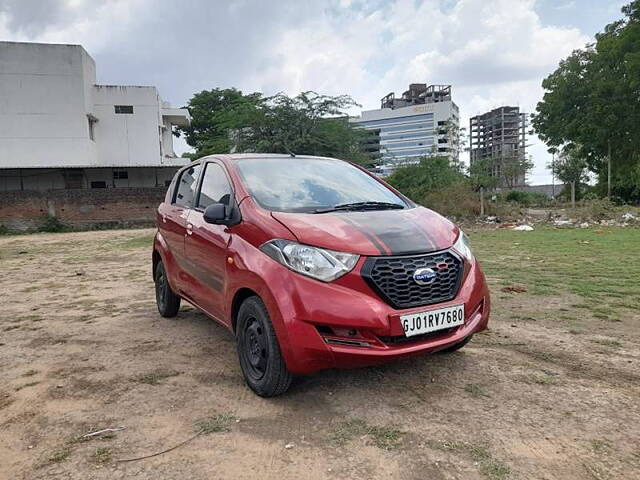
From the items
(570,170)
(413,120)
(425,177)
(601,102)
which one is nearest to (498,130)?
(413,120)

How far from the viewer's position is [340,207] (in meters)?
3.43

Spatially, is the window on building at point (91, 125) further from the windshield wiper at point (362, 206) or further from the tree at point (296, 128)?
the windshield wiper at point (362, 206)

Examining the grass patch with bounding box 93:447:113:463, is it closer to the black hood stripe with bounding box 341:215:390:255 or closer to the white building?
the black hood stripe with bounding box 341:215:390:255

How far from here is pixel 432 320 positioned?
282 centimetres

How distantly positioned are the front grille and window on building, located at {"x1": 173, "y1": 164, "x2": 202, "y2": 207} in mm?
2198

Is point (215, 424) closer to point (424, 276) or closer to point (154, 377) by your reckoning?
point (154, 377)

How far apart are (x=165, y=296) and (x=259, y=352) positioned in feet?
8.00

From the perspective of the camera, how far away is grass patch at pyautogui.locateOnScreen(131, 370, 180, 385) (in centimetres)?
338

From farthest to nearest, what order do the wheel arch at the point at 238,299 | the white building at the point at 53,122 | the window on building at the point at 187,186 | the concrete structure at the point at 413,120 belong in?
the concrete structure at the point at 413,120, the white building at the point at 53,122, the window on building at the point at 187,186, the wheel arch at the point at 238,299

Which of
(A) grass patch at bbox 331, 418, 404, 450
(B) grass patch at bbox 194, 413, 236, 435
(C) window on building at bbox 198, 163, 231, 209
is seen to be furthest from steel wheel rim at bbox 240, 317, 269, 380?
(C) window on building at bbox 198, 163, 231, 209

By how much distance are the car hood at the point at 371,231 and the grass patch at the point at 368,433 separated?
95 cm

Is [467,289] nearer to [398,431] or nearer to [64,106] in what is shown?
[398,431]

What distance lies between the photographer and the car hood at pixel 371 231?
2.82m

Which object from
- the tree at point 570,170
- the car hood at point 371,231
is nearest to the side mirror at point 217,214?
the car hood at point 371,231
